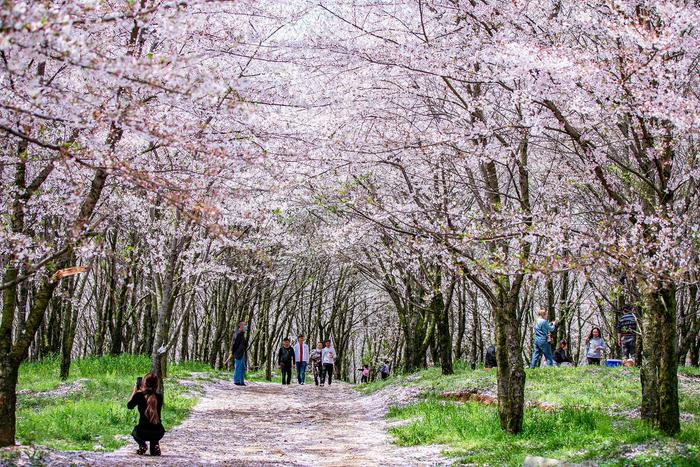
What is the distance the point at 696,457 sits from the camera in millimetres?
7168

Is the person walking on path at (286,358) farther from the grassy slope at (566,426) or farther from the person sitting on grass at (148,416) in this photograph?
the person sitting on grass at (148,416)

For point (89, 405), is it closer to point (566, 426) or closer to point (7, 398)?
point (7, 398)

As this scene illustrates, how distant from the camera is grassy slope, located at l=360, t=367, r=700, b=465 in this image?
8062mm

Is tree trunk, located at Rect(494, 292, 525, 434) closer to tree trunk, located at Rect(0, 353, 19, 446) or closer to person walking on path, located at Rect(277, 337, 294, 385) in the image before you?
tree trunk, located at Rect(0, 353, 19, 446)

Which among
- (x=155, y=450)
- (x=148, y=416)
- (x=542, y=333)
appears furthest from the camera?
(x=542, y=333)

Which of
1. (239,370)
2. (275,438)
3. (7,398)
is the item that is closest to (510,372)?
(275,438)

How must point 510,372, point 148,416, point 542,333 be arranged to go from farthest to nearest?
point 542,333 → point 510,372 → point 148,416

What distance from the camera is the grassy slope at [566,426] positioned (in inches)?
317

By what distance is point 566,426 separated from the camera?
10.1 m

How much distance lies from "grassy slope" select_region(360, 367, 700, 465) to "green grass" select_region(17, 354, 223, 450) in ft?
15.2

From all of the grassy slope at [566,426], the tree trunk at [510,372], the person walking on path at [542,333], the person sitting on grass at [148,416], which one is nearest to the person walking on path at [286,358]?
the person walking on path at [542,333]

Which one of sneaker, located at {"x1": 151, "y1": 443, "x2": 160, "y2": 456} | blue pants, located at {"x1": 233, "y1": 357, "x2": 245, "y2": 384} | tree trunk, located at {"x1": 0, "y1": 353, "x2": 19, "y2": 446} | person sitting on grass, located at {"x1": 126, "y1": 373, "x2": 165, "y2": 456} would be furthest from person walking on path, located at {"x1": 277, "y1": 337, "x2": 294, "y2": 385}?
tree trunk, located at {"x1": 0, "y1": 353, "x2": 19, "y2": 446}

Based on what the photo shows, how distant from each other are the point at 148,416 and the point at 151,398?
0.32 metres

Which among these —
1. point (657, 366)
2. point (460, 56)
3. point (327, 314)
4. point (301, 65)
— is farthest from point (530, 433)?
point (327, 314)
